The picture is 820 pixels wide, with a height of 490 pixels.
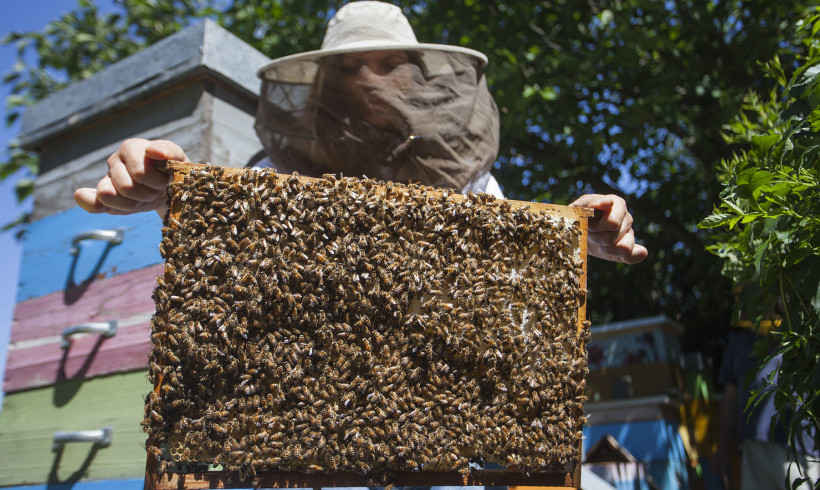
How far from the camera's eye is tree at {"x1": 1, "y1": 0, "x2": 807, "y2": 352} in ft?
17.5

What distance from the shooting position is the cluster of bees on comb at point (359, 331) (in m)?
1.59

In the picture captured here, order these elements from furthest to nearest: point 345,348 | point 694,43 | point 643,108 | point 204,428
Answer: point 694,43 < point 643,108 < point 345,348 < point 204,428

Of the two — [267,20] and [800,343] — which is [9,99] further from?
[800,343]

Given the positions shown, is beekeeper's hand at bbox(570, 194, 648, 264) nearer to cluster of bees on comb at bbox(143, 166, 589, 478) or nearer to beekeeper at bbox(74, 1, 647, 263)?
beekeeper at bbox(74, 1, 647, 263)

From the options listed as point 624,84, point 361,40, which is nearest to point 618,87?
point 624,84

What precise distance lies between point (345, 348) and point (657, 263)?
7231 mm

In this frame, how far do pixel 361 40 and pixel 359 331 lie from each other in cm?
138

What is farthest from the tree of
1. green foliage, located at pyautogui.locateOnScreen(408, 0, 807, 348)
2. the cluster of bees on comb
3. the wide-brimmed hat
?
the cluster of bees on comb

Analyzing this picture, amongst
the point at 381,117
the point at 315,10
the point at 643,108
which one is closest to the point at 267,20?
the point at 315,10

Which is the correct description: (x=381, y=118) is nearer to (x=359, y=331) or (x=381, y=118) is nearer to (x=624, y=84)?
(x=359, y=331)

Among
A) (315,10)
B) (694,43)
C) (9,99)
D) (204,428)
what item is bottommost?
(204,428)

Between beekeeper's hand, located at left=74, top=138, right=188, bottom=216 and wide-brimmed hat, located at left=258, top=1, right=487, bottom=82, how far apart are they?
0.75 metres

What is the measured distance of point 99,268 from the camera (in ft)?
10.1

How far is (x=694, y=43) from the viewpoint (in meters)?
5.75
